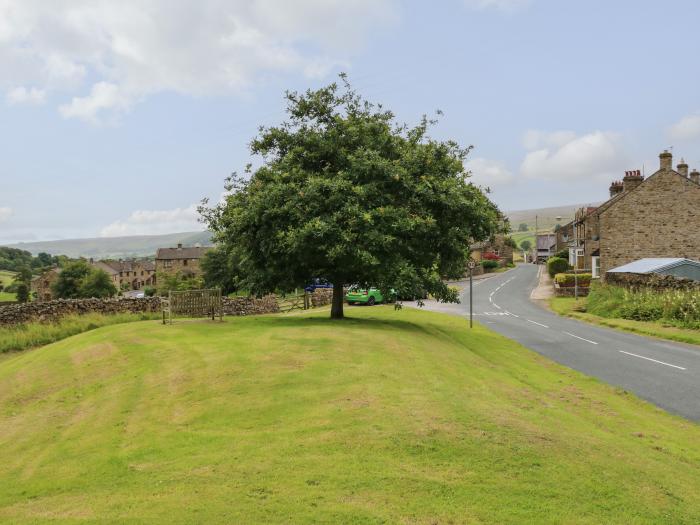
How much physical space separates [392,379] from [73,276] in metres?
116

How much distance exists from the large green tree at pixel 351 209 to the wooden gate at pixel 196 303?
1.80m

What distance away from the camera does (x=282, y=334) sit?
18359 millimetres

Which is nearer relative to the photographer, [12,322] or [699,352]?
[699,352]

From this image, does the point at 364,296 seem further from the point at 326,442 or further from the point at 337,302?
the point at 326,442

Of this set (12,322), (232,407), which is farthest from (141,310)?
(232,407)

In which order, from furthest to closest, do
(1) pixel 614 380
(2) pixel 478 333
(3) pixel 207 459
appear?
(2) pixel 478 333 < (1) pixel 614 380 < (3) pixel 207 459

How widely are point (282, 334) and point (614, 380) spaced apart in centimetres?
1088

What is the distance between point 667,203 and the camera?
166ft

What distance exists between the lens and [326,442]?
849 centimetres

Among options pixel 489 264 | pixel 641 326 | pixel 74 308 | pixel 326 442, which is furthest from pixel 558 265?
pixel 326 442

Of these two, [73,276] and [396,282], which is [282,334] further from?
[73,276]

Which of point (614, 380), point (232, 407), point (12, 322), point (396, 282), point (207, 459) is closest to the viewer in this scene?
point (207, 459)

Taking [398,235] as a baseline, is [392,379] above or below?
below

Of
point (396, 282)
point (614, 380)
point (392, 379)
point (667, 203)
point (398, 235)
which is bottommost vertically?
point (614, 380)
